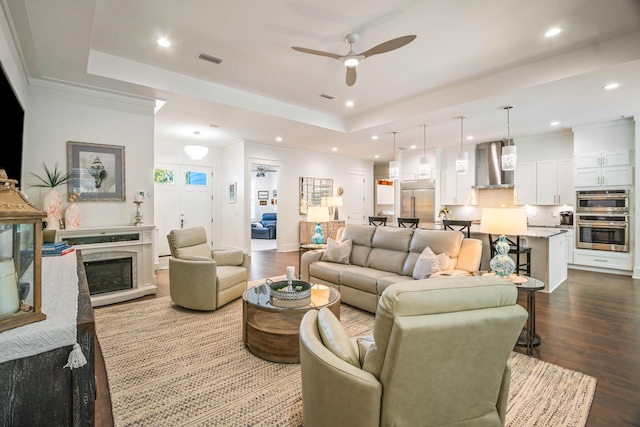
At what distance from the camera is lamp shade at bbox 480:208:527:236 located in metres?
2.85

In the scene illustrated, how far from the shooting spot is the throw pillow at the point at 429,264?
10.7 feet

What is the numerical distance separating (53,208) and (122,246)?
87 centimetres

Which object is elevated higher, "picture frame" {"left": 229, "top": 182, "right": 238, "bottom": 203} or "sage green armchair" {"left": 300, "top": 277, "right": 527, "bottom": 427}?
"picture frame" {"left": 229, "top": 182, "right": 238, "bottom": 203}

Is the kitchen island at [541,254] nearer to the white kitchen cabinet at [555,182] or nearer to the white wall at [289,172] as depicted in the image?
the white kitchen cabinet at [555,182]

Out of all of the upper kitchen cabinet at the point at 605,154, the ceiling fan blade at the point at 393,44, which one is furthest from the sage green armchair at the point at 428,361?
the upper kitchen cabinet at the point at 605,154

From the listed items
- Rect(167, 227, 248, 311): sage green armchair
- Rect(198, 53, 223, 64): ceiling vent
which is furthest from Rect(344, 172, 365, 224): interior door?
Rect(198, 53, 223, 64): ceiling vent

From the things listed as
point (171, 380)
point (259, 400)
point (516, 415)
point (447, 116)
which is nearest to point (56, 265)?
point (171, 380)

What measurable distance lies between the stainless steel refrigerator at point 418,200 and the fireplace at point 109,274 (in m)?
6.79

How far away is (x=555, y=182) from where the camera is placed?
654 centimetres

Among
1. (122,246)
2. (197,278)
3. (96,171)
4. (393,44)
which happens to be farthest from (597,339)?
(96,171)

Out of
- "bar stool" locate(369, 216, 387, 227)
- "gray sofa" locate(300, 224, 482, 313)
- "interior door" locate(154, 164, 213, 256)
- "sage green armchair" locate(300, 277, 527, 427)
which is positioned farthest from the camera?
"interior door" locate(154, 164, 213, 256)

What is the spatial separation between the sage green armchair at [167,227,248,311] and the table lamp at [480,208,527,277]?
291 cm

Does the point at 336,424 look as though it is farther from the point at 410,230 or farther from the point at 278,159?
the point at 278,159

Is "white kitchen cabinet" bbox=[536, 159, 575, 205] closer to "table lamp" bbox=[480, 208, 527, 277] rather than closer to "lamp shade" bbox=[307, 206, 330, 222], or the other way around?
"table lamp" bbox=[480, 208, 527, 277]
